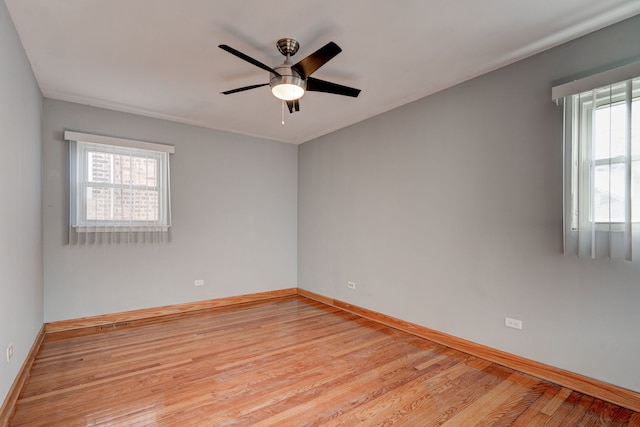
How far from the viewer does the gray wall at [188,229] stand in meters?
3.64

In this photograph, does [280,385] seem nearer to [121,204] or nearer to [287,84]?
[287,84]

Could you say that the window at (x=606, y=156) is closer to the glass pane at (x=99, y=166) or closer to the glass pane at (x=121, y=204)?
the glass pane at (x=121, y=204)

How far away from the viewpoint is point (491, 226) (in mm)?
2953

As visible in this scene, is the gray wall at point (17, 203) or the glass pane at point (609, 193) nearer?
the gray wall at point (17, 203)

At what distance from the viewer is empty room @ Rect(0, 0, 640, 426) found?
85.0 inches

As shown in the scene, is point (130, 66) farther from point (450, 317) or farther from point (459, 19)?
point (450, 317)

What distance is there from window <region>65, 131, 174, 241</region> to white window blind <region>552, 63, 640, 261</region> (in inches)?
169

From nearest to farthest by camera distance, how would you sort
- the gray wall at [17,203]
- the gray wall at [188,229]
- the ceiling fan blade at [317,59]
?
the gray wall at [17,203] < the ceiling fan blade at [317,59] < the gray wall at [188,229]

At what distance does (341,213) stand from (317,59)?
2653 millimetres

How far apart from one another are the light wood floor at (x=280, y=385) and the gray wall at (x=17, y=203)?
0.41 metres

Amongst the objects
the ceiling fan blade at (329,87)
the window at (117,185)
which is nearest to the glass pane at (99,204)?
the window at (117,185)

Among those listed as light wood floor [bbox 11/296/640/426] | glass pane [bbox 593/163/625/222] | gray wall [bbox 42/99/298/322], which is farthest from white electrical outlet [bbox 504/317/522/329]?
gray wall [bbox 42/99/298/322]

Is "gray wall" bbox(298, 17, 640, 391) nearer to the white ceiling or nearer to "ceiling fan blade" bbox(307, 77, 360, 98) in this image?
the white ceiling

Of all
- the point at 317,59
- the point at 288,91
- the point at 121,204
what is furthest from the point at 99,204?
the point at 317,59
